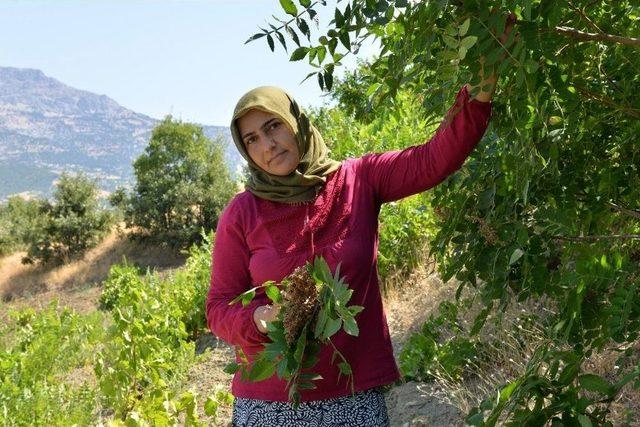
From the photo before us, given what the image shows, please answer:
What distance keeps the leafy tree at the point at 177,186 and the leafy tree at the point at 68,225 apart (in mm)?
2275

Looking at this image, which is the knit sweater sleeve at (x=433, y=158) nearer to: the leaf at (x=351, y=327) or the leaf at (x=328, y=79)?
the leaf at (x=328, y=79)

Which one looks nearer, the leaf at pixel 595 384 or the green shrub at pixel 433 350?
the leaf at pixel 595 384

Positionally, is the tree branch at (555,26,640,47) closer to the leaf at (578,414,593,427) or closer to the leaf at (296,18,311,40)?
the leaf at (296,18,311,40)

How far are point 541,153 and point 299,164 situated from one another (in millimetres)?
836

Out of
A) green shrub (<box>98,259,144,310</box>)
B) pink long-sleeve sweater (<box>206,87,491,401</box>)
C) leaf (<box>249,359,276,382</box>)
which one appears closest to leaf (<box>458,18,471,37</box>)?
pink long-sleeve sweater (<box>206,87,491,401</box>)

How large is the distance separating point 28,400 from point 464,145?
162 inches

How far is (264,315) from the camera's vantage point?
1710mm

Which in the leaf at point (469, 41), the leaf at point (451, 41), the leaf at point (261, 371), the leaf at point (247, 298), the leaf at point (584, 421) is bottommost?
the leaf at point (584, 421)

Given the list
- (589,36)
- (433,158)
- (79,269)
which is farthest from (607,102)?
(79,269)

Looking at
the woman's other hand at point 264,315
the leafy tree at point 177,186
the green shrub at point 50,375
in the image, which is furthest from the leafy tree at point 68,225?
the woman's other hand at point 264,315

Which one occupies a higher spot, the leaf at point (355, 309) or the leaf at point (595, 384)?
the leaf at point (355, 309)

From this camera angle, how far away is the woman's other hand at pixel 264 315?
1.66m

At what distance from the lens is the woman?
190cm

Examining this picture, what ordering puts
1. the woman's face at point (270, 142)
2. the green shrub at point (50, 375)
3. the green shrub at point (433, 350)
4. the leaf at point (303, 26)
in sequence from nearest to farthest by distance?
the leaf at point (303, 26) < the woman's face at point (270, 142) < the green shrub at point (433, 350) < the green shrub at point (50, 375)
